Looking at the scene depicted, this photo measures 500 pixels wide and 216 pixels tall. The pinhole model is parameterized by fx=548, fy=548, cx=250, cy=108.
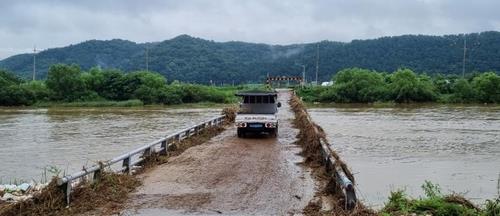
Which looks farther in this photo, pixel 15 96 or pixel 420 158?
pixel 15 96

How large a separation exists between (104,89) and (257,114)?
226ft

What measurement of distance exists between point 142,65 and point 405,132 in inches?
4544

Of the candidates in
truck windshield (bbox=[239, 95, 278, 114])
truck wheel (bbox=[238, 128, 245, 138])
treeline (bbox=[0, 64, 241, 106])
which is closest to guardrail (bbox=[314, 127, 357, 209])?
truck wheel (bbox=[238, 128, 245, 138])

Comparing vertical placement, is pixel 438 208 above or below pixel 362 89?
below

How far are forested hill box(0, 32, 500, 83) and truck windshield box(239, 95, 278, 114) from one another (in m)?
105

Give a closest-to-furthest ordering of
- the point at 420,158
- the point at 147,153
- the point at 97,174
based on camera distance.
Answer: the point at 97,174 → the point at 147,153 → the point at 420,158

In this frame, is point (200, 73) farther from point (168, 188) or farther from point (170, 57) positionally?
point (168, 188)

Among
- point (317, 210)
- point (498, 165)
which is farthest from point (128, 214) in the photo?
point (498, 165)

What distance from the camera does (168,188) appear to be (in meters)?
10.8

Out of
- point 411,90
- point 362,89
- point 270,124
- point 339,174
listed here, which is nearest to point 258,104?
point 270,124

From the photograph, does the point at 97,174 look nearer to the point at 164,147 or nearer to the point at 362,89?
the point at 164,147

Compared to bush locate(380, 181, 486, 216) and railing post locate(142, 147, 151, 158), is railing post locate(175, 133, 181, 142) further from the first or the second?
bush locate(380, 181, 486, 216)

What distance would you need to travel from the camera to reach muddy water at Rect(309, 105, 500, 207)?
1472 centimetres

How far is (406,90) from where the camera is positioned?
78812mm
